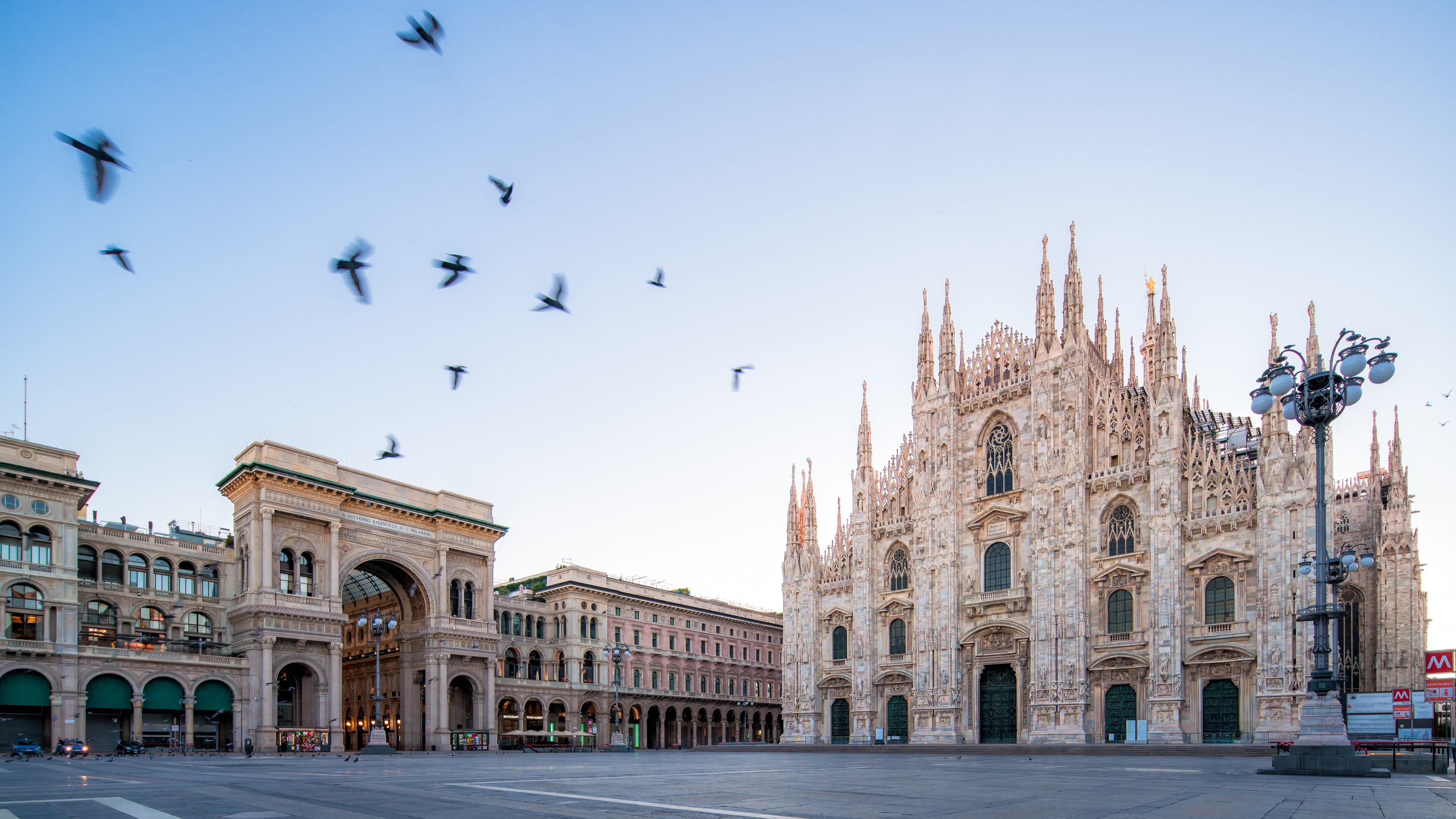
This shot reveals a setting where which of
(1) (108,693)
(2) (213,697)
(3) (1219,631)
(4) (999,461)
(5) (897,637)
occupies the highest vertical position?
(4) (999,461)

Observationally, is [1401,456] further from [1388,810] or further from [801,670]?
[1388,810]

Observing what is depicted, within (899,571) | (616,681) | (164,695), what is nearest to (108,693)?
(164,695)

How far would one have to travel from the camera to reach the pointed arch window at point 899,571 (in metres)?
59.1

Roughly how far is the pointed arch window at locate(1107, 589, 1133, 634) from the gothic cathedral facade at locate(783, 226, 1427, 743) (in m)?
0.11

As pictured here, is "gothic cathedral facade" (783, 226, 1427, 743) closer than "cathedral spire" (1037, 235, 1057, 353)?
Yes

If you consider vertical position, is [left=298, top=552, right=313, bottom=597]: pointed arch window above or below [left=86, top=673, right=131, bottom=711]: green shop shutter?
above

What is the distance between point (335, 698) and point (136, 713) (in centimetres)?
962

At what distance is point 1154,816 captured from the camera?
1172cm

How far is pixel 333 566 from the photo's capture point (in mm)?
57781

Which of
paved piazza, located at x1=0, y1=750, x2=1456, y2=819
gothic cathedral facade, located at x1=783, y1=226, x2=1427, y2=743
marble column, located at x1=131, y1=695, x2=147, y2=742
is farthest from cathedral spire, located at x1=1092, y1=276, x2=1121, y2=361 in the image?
marble column, located at x1=131, y1=695, x2=147, y2=742

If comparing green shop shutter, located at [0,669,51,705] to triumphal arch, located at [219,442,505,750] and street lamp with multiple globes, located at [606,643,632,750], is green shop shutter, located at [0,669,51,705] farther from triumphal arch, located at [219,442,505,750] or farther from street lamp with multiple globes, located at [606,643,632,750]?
street lamp with multiple globes, located at [606,643,632,750]

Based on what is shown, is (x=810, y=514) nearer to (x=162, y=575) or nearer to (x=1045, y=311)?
(x=1045, y=311)

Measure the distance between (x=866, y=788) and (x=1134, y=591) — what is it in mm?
35759

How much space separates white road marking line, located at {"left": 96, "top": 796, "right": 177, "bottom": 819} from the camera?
11.7m
